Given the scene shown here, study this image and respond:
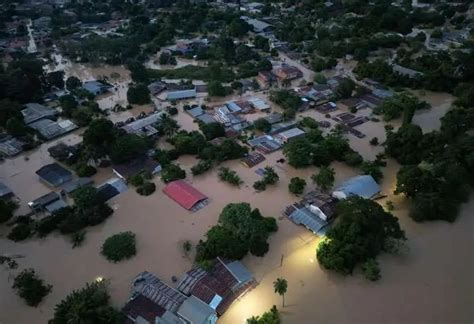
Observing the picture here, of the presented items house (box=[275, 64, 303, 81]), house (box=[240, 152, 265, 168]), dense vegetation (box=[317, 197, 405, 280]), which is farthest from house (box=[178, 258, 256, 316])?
house (box=[275, 64, 303, 81])

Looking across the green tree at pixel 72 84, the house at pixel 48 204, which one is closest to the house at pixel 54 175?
the house at pixel 48 204

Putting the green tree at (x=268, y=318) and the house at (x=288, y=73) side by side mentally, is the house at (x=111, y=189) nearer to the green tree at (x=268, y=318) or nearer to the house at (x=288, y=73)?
the green tree at (x=268, y=318)

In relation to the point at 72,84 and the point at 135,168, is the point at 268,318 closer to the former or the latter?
the point at 135,168

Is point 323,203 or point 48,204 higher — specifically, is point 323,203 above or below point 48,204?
above

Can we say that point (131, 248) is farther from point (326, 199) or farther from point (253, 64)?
point (253, 64)

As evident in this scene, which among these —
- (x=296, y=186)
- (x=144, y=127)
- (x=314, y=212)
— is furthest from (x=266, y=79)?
(x=314, y=212)
